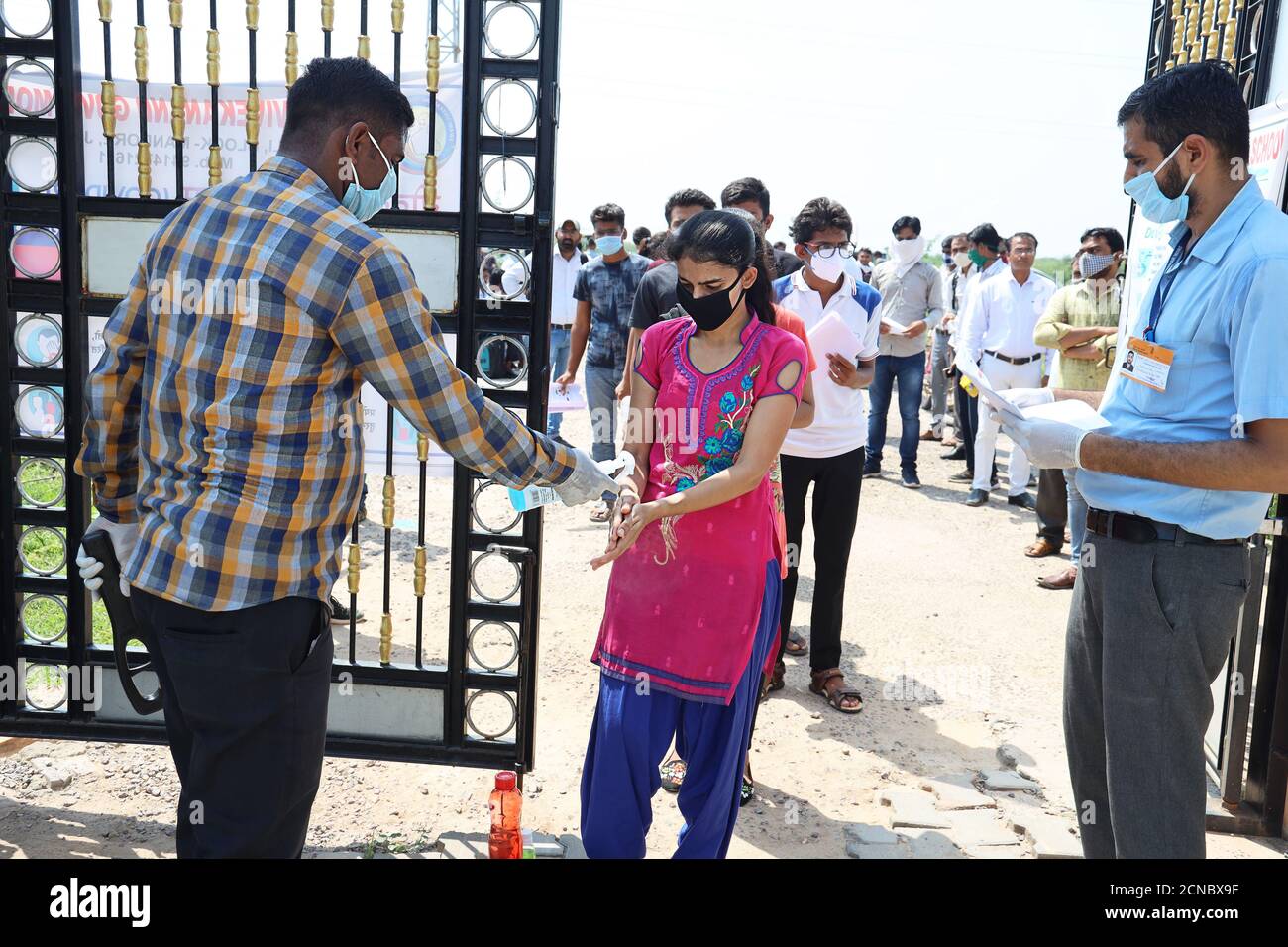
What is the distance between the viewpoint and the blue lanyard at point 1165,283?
2393 millimetres

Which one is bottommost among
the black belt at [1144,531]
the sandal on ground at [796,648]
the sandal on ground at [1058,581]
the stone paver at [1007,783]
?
the stone paver at [1007,783]

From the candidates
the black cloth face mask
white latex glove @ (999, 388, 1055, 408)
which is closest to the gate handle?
the black cloth face mask

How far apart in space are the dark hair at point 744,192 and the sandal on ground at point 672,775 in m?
2.35

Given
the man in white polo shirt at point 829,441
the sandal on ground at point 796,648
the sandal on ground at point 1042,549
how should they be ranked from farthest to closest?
the sandal on ground at point 1042,549 → the sandal on ground at point 796,648 → the man in white polo shirt at point 829,441

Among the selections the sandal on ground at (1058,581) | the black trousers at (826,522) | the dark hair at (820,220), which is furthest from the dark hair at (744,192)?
the sandal on ground at (1058,581)

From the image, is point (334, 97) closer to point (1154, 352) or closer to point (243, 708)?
point (243, 708)

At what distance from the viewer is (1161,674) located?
2326 millimetres

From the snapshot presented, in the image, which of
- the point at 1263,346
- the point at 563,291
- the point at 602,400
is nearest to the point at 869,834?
the point at 1263,346

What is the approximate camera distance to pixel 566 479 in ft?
8.27

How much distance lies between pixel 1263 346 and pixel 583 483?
57.9 inches

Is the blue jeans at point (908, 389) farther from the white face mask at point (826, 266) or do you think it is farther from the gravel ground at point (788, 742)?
the white face mask at point (826, 266)

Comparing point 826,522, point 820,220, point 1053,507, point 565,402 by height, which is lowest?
point 1053,507

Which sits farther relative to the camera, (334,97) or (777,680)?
(777,680)

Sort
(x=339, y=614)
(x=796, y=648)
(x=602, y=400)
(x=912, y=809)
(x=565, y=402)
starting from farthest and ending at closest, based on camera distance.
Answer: (x=565, y=402) → (x=602, y=400) → (x=796, y=648) → (x=339, y=614) → (x=912, y=809)
